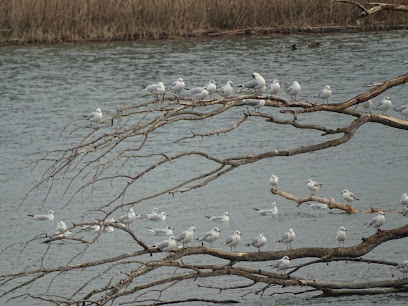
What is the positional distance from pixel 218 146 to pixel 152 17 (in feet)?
38.9

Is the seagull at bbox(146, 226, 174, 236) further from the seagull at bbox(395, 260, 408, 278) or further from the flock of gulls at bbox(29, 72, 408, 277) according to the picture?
the seagull at bbox(395, 260, 408, 278)

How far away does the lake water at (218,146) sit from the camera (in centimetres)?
1316

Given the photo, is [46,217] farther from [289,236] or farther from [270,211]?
[289,236]

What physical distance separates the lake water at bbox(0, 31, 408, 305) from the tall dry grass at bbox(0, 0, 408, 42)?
0.49m

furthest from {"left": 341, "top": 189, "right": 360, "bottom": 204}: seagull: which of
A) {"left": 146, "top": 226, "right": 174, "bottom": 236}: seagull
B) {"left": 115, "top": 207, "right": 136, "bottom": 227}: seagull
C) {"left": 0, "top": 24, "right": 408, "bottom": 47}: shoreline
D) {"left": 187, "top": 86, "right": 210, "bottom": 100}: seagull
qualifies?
{"left": 0, "top": 24, "right": 408, "bottom": 47}: shoreline

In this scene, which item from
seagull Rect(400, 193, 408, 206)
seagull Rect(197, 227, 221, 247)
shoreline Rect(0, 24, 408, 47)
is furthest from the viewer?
shoreline Rect(0, 24, 408, 47)

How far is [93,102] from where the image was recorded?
24.1 m

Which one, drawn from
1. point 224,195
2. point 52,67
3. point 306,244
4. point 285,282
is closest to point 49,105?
point 52,67

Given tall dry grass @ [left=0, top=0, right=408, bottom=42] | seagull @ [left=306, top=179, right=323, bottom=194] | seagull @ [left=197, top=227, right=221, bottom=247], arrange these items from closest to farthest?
1. seagull @ [left=197, top=227, right=221, bottom=247]
2. seagull @ [left=306, top=179, right=323, bottom=194]
3. tall dry grass @ [left=0, top=0, right=408, bottom=42]

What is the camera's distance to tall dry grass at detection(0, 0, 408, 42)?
97.7 feet

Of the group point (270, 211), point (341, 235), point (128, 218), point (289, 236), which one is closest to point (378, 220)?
point (341, 235)

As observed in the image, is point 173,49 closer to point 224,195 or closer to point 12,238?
point 224,195

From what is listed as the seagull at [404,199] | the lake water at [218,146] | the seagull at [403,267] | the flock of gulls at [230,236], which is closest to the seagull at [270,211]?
the flock of gulls at [230,236]

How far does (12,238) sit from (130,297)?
334 cm
